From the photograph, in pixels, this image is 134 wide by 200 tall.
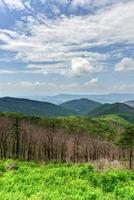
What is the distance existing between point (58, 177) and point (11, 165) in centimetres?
1251

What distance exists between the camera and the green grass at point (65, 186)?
1259 inches

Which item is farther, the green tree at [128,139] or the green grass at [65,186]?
the green tree at [128,139]

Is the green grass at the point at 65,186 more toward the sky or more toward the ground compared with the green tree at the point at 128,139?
more toward the sky

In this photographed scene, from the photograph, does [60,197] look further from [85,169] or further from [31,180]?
[85,169]

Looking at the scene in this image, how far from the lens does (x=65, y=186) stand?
1495 inches

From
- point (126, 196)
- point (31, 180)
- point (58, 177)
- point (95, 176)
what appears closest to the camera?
point (126, 196)

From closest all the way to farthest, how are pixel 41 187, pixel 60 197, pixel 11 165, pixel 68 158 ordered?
pixel 60 197 < pixel 41 187 < pixel 11 165 < pixel 68 158

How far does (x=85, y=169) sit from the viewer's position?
1988 inches

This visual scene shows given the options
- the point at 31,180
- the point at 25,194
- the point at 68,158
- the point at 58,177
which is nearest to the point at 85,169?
the point at 58,177

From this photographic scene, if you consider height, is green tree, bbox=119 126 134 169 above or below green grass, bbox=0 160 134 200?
below

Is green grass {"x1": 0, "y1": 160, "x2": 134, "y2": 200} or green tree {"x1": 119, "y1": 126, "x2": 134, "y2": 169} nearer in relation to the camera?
green grass {"x1": 0, "y1": 160, "x2": 134, "y2": 200}

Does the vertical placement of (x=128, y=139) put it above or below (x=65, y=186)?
below

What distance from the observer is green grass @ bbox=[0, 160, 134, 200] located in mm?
31969

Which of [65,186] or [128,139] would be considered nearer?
[65,186]
